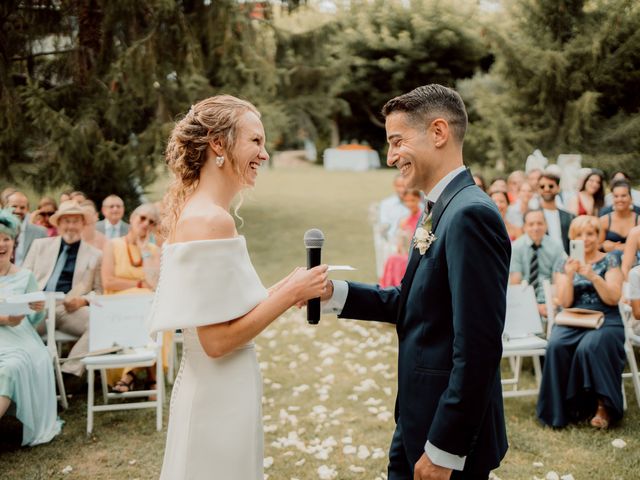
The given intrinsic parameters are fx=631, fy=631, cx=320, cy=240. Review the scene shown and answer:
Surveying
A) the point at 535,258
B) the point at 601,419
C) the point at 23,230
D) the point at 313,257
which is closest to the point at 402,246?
the point at 535,258

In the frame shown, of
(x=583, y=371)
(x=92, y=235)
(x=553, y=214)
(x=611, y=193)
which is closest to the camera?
(x=583, y=371)

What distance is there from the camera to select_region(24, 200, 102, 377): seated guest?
6.17 metres

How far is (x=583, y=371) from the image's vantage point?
5238 millimetres

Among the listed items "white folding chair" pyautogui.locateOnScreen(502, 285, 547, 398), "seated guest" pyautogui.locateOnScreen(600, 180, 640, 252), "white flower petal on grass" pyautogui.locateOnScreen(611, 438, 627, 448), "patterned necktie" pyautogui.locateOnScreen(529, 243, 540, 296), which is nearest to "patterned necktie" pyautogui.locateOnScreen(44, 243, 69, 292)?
"white folding chair" pyautogui.locateOnScreen(502, 285, 547, 398)

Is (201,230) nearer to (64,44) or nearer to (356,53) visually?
(64,44)

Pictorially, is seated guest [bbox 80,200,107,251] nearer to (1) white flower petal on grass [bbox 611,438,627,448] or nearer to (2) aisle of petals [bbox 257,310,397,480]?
(2) aisle of petals [bbox 257,310,397,480]

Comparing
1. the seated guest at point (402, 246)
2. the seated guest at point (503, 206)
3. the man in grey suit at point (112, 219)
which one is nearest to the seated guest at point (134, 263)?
the man in grey suit at point (112, 219)

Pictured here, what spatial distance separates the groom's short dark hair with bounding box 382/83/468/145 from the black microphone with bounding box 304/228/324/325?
0.58 m

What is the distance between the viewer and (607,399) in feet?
16.7

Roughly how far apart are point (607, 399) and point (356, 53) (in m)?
30.7

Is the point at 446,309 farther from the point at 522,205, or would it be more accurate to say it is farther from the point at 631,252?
the point at 522,205

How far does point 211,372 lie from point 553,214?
20.5ft

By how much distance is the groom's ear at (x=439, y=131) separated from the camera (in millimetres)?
2270

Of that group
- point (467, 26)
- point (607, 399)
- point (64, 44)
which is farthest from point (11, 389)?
point (467, 26)
